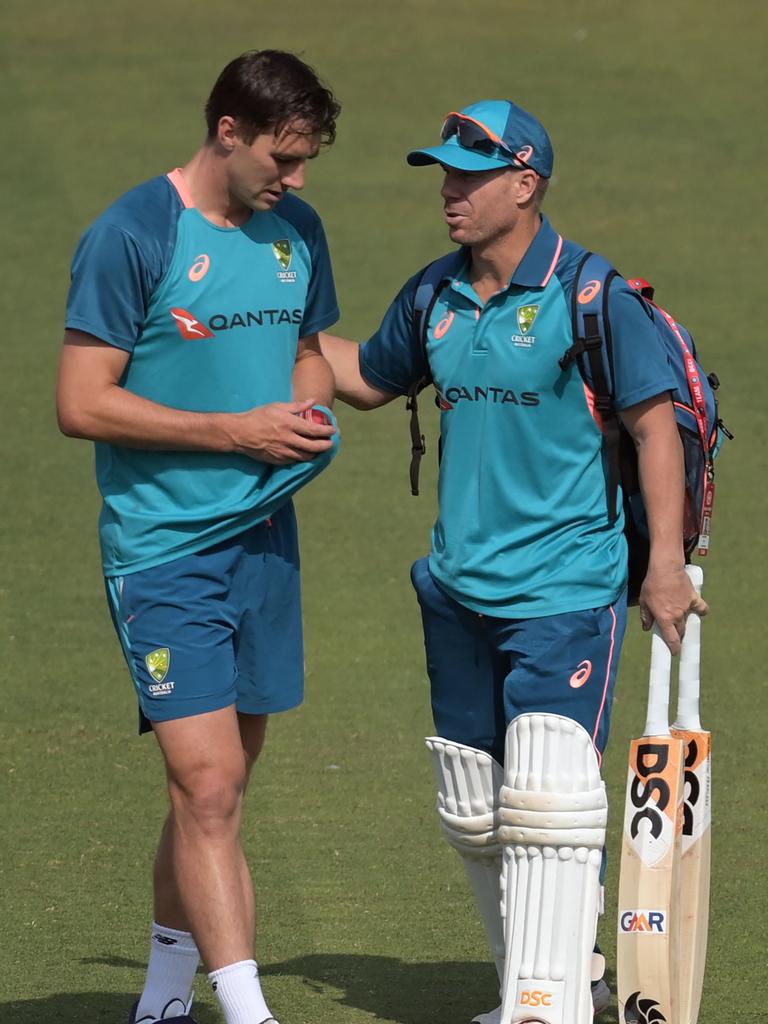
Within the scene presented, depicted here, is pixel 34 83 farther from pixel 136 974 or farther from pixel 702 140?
pixel 136 974

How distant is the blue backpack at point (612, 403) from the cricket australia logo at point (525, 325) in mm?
98

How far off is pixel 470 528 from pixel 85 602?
4689mm

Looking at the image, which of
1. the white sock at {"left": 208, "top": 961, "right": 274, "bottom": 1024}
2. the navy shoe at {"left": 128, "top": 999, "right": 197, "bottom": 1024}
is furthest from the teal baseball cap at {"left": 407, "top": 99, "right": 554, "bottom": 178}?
the navy shoe at {"left": 128, "top": 999, "right": 197, "bottom": 1024}

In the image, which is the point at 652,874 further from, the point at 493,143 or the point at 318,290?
the point at 493,143

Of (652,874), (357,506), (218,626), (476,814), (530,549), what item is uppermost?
(357,506)

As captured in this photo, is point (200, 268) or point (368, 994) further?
point (368, 994)

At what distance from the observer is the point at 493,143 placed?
16.1 ft

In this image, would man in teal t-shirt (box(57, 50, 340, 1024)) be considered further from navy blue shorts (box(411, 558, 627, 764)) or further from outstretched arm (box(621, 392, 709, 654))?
outstretched arm (box(621, 392, 709, 654))

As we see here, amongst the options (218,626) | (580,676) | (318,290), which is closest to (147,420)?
(218,626)

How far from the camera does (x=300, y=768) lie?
7500 millimetres

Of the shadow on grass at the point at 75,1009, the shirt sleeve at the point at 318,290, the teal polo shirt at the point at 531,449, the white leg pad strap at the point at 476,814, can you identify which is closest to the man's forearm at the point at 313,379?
the shirt sleeve at the point at 318,290

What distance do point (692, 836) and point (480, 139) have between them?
185 cm

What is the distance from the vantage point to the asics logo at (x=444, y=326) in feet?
16.4

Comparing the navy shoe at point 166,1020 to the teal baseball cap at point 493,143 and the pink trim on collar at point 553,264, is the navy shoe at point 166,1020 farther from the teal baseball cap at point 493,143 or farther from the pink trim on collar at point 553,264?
the teal baseball cap at point 493,143
